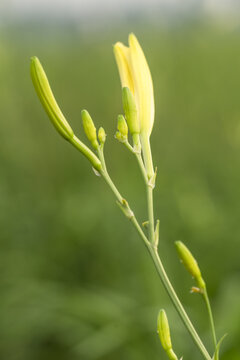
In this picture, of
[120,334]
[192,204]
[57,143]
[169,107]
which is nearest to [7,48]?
[57,143]

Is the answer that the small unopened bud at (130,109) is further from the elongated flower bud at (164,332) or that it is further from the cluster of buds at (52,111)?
the elongated flower bud at (164,332)

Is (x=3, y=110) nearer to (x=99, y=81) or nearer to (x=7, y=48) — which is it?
(x=7, y=48)

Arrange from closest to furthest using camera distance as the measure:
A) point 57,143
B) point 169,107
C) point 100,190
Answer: point 100,190 < point 57,143 < point 169,107

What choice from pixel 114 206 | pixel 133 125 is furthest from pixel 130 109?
pixel 114 206

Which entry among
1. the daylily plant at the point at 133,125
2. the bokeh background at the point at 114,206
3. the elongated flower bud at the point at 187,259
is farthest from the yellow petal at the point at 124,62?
the bokeh background at the point at 114,206

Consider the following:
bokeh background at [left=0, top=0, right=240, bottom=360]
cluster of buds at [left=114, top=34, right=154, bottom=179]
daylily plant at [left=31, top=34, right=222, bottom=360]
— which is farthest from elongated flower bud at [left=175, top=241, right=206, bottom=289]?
bokeh background at [left=0, top=0, right=240, bottom=360]

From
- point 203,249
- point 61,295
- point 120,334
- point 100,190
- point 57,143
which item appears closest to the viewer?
point 120,334

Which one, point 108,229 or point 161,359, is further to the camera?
point 108,229
